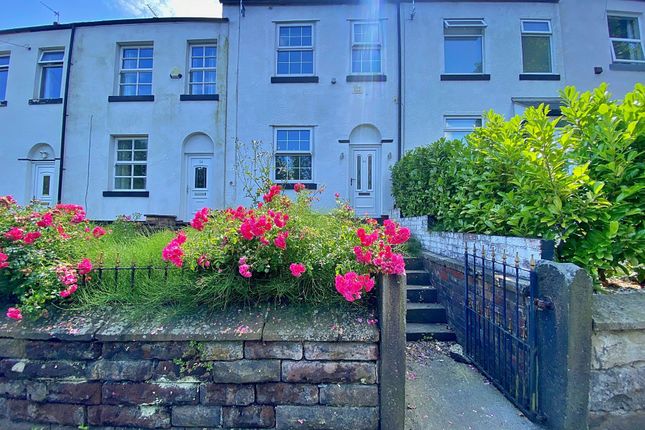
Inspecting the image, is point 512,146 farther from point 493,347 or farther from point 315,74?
point 315,74

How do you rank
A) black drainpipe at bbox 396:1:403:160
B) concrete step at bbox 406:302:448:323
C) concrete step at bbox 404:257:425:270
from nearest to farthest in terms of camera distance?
concrete step at bbox 406:302:448:323 < concrete step at bbox 404:257:425:270 < black drainpipe at bbox 396:1:403:160

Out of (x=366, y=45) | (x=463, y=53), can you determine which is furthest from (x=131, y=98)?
(x=463, y=53)

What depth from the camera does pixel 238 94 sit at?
920cm

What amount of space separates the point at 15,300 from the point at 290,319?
6.68 feet

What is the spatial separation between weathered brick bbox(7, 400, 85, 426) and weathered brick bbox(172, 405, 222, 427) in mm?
630

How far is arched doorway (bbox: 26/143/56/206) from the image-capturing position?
9656 mm

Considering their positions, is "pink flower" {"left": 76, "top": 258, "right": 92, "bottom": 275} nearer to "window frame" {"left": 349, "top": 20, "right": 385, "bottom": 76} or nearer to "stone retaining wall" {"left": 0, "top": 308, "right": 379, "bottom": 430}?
"stone retaining wall" {"left": 0, "top": 308, "right": 379, "bottom": 430}

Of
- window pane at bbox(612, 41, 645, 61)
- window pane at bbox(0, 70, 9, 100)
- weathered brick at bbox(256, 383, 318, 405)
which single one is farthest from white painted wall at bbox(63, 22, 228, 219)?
window pane at bbox(612, 41, 645, 61)

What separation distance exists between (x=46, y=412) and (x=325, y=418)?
180cm

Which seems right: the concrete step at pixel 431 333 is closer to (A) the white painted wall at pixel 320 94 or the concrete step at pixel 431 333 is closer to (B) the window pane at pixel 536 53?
(A) the white painted wall at pixel 320 94

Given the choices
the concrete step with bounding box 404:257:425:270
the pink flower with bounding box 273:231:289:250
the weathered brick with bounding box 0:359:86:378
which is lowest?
the weathered brick with bounding box 0:359:86:378

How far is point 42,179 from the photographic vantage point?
973 cm

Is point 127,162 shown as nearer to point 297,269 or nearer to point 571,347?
point 297,269

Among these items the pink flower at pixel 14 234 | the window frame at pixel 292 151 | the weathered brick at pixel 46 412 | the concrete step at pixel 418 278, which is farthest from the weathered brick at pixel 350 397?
the window frame at pixel 292 151
